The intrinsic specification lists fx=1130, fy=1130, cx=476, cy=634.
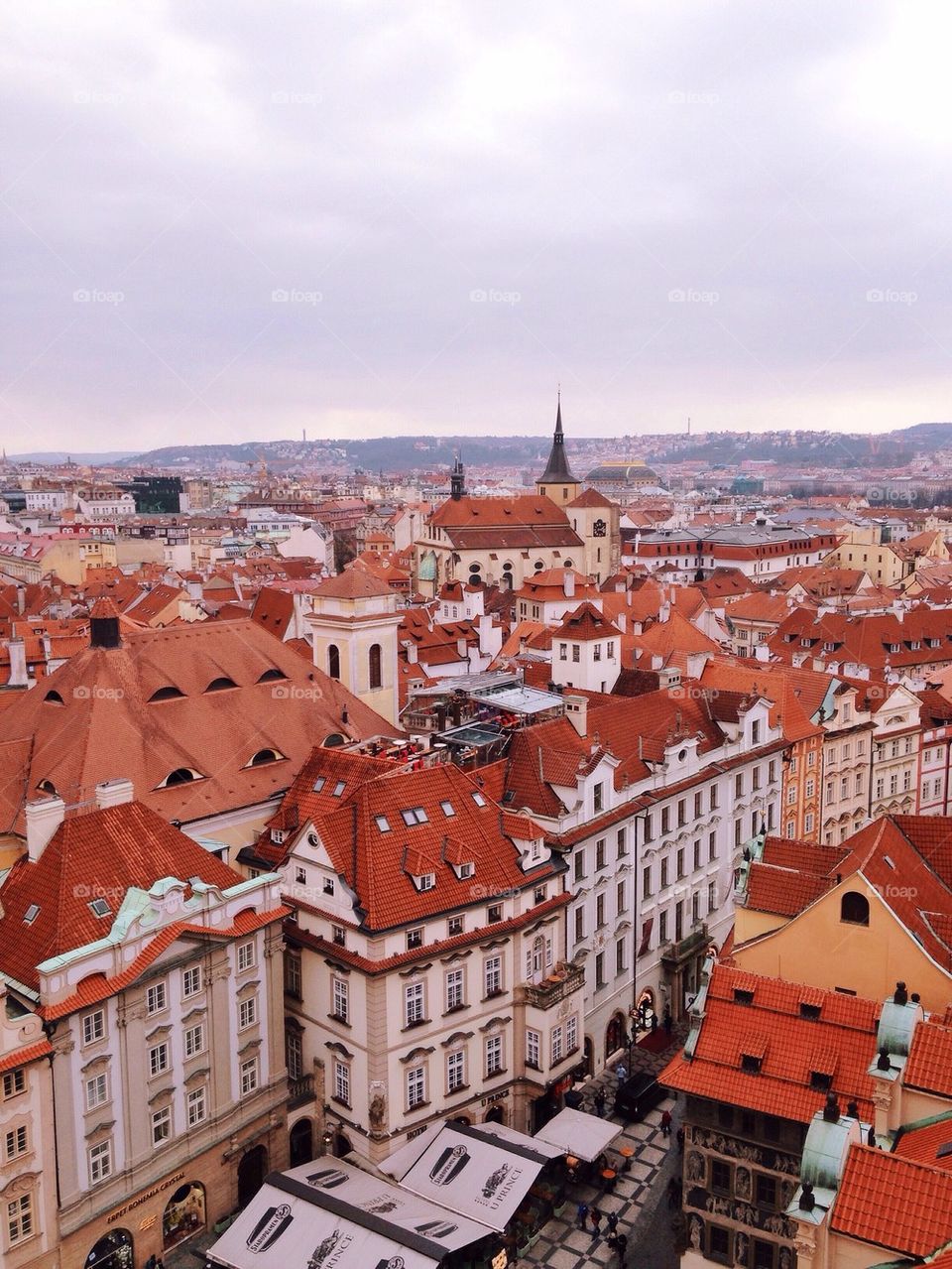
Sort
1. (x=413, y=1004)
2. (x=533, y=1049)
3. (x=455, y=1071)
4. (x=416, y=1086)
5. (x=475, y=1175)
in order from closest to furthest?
(x=475, y=1175) → (x=413, y=1004) → (x=416, y=1086) → (x=455, y=1071) → (x=533, y=1049)

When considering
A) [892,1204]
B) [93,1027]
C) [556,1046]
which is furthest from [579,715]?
[892,1204]

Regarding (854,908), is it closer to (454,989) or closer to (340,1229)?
(454,989)

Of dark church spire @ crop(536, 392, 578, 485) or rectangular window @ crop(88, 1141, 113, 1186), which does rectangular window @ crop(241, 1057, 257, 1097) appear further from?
dark church spire @ crop(536, 392, 578, 485)

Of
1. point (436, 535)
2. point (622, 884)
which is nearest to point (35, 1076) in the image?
point (622, 884)

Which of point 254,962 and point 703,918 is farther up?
point 254,962

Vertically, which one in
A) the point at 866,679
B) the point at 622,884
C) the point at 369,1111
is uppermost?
the point at 866,679

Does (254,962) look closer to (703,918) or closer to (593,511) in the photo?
(703,918)

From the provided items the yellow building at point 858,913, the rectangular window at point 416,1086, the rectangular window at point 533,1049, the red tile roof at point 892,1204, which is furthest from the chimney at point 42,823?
the red tile roof at point 892,1204
